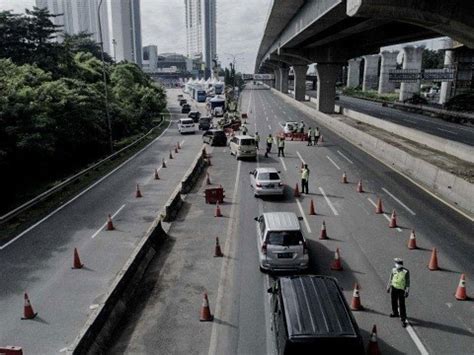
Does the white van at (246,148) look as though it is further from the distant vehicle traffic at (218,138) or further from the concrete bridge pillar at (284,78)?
the concrete bridge pillar at (284,78)

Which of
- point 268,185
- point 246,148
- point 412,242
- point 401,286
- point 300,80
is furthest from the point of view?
point 300,80

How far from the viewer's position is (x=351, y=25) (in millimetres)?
36312

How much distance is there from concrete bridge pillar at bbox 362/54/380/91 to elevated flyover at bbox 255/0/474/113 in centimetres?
8088

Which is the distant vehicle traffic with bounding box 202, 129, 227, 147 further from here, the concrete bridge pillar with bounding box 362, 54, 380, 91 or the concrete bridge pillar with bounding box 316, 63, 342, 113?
the concrete bridge pillar with bounding box 362, 54, 380, 91

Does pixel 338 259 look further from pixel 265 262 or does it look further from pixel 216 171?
pixel 216 171

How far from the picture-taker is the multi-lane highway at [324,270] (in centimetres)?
1042

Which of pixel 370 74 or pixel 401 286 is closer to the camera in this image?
pixel 401 286

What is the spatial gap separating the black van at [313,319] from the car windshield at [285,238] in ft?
10.9

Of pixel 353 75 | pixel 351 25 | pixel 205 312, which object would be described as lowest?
pixel 205 312

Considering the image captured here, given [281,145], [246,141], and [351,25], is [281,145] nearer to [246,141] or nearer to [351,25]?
[246,141]

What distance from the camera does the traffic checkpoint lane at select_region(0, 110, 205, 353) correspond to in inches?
441

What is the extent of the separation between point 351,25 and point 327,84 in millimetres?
25008

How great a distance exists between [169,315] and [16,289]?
5449 mm

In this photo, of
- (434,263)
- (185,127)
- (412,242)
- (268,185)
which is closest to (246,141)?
(268,185)
